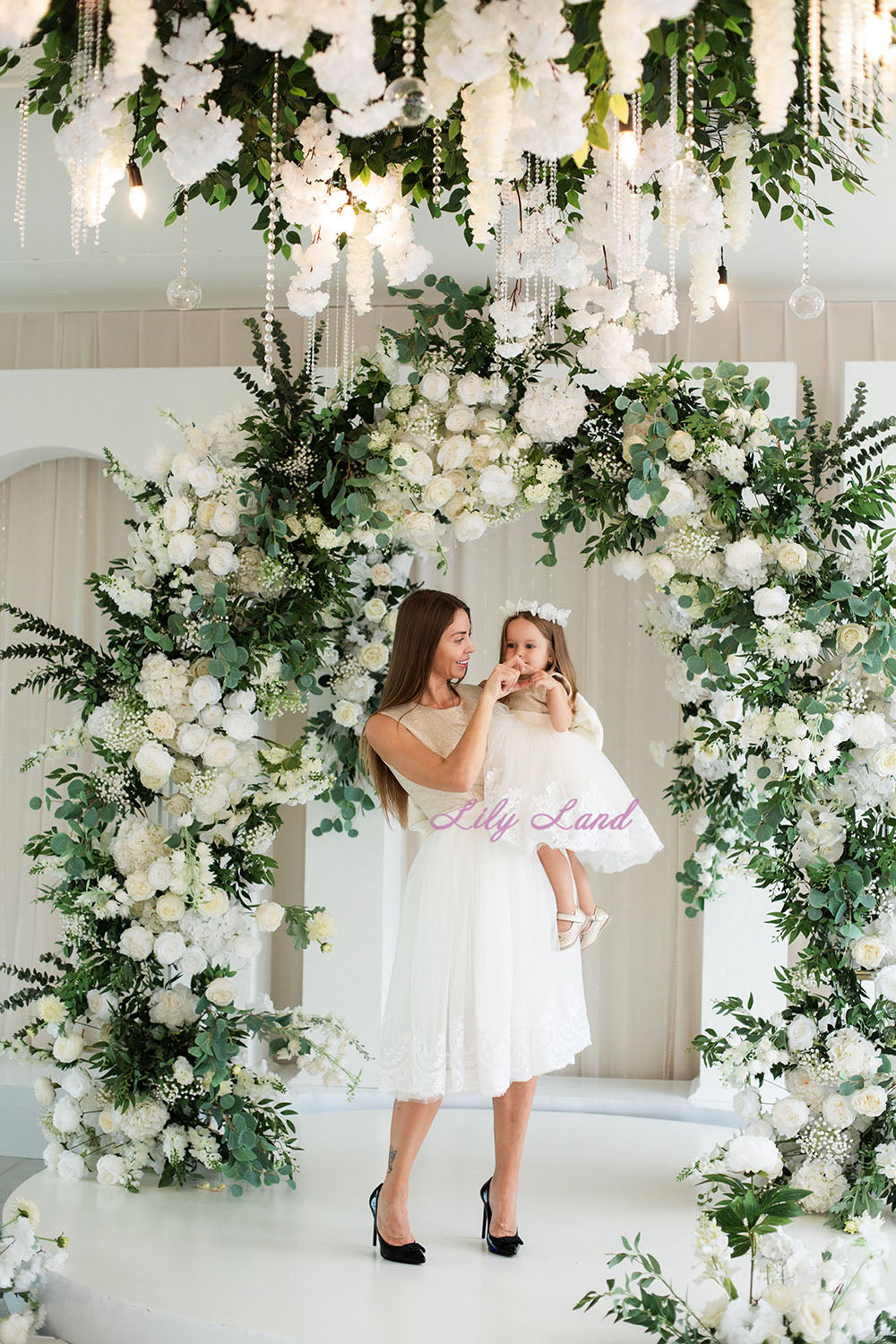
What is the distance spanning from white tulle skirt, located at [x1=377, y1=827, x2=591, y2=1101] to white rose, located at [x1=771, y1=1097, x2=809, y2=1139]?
0.72 m

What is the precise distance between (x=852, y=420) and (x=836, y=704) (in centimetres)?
84

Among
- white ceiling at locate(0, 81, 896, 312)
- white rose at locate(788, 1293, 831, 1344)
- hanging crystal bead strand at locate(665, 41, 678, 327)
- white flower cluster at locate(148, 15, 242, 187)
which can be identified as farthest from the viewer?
white ceiling at locate(0, 81, 896, 312)

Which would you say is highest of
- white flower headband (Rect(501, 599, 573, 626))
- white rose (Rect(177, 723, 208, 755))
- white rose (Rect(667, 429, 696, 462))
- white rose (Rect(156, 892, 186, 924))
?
white rose (Rect(667, 429, 696, 462))

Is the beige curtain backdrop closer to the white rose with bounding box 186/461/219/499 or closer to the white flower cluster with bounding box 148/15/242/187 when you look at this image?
the white rose with bounding box 186/461/219/499

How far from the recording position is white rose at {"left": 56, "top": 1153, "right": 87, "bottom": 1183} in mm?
3777

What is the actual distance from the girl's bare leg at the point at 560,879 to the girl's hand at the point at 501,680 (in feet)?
1.61

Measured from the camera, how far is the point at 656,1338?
2.79m

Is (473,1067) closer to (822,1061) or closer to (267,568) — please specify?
(822,1061)

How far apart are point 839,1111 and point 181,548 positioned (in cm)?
258

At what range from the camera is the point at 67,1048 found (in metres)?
3.70

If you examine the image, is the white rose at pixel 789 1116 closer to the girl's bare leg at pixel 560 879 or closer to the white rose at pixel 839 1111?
the white rose at pixel 839 1111

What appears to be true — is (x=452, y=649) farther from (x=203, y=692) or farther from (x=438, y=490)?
(x=203, y=692)

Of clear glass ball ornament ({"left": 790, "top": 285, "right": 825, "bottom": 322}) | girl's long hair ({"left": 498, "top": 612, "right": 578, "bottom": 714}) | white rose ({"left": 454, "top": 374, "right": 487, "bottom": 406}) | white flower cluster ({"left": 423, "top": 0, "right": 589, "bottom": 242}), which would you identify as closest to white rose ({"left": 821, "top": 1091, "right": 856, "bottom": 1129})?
girl's long hair ({"left": 498, "top": 612, "right": 578, "bottom": 714})

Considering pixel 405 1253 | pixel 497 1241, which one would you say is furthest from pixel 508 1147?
pixel 405 1253
